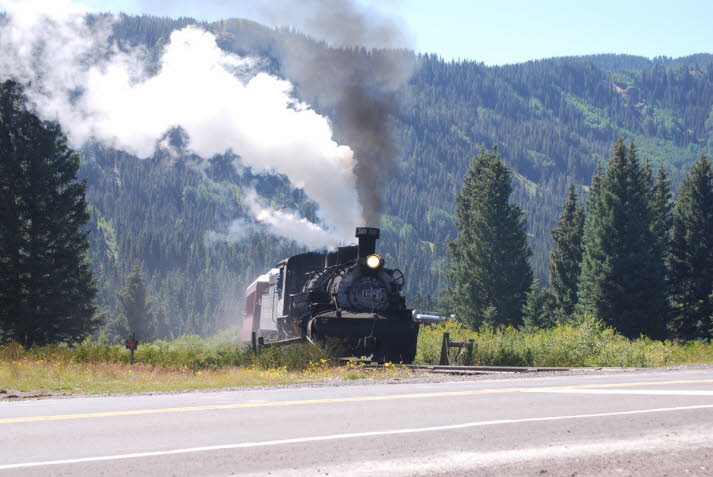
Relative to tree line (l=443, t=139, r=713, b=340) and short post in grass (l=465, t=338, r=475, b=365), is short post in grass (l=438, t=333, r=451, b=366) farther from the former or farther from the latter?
tree line (l=443, t=139, r=713, b=340)

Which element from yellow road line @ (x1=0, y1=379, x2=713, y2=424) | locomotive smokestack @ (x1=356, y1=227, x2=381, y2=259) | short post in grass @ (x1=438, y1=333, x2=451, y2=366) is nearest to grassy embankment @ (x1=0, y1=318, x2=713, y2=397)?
short post in grass @ (x1=438, y1=333, x2=451, y2=366)

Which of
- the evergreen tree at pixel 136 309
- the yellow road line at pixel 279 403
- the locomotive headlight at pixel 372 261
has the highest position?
the locomotive headlight at pixel 372 261

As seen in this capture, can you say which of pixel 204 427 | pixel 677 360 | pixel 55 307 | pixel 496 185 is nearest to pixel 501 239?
pixel 496 185

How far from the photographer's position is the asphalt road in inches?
237

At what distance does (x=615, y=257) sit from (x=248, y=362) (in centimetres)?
2793

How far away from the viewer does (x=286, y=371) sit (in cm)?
2023

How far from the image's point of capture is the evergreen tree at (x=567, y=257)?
2234 inches

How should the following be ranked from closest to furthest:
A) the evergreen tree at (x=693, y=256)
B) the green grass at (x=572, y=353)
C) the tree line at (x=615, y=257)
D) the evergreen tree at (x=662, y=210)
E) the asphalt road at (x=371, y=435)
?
1. the asphalt road at (x=371, y=435)
2. the green grass at (x=572, y=353)
3. the tree line at (x=615, y=257)
4. the evergreen tree at (x=693, y=256)
5. the evergreen tree at (x=662, y=210)

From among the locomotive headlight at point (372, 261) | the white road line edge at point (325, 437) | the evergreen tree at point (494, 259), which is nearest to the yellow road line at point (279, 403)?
the white road line edge at point (325, 437)

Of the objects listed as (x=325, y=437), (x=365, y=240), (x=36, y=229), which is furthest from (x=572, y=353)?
(x=36, y=229)

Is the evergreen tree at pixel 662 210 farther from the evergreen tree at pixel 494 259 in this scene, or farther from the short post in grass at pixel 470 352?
the short post in grass at pixel 470 352

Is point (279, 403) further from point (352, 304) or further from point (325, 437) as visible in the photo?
point (352, 304)

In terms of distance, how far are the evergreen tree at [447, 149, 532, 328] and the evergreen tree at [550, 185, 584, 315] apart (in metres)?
8.24

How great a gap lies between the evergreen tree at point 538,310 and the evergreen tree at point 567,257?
95cm
